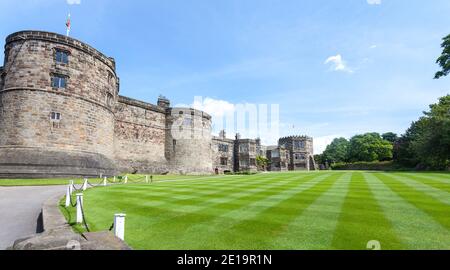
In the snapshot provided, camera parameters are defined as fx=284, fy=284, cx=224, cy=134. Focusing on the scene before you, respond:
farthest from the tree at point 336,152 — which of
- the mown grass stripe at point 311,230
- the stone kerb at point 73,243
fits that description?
the stone kerb at point 73,243

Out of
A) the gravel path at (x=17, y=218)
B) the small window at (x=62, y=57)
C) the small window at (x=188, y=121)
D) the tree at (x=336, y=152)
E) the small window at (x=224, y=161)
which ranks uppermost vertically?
the small window at (x=62, y=57)

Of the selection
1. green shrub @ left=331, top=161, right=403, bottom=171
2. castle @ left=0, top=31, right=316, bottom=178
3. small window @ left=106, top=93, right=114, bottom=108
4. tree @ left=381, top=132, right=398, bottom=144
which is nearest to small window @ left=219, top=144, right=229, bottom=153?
castle @ left=0, top=31, right=316, bottom=178

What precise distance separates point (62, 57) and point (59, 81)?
2.43 m

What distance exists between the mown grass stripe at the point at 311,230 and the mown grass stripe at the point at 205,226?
1095mm

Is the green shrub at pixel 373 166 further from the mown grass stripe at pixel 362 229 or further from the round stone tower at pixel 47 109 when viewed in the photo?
the mown grass stripe at pixel 362 229

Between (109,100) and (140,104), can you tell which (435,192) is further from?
(140,104)

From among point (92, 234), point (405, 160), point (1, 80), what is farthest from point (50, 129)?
point (405, 160)

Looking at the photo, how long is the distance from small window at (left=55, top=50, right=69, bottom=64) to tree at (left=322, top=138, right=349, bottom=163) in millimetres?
87114

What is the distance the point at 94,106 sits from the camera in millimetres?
29953

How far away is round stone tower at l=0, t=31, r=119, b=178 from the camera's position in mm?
24703

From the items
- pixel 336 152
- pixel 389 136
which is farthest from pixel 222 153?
pixel 389 136

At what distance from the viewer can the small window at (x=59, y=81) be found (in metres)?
26.9

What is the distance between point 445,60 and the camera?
37.5 metres
